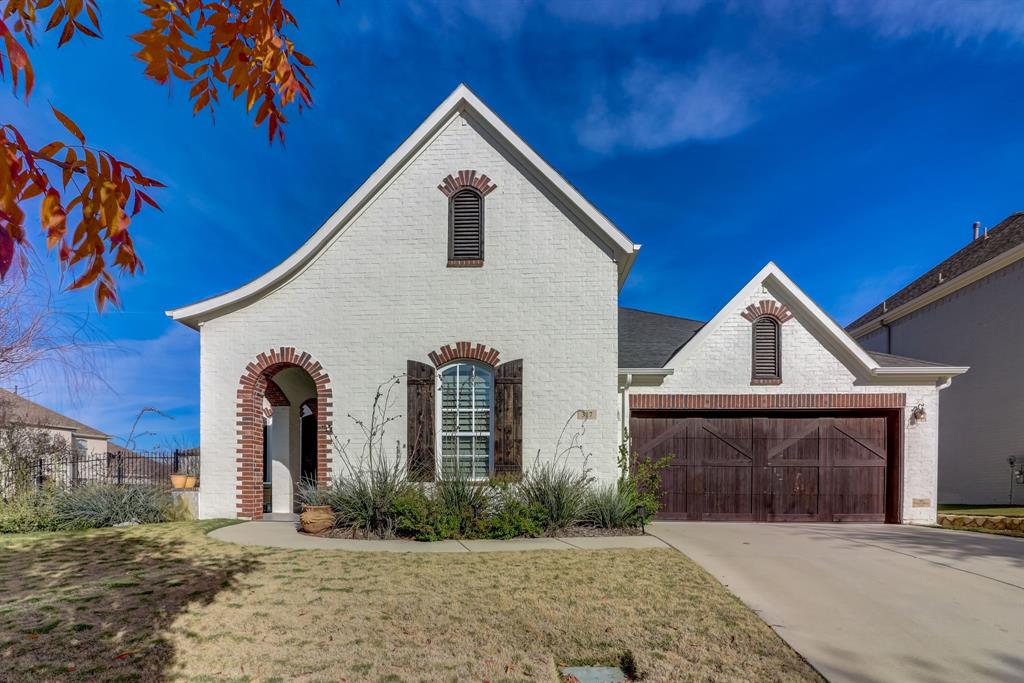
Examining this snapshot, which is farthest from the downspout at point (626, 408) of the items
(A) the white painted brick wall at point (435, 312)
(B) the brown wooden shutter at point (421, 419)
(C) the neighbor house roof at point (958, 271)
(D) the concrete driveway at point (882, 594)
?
(C) the neighbor house roof at point (958, 271)

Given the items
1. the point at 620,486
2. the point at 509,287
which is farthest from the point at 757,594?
the point at 509,287

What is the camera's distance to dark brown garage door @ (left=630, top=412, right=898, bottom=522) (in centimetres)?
1055

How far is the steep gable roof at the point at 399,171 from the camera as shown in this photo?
31.5 feet

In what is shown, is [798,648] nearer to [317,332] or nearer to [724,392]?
[724,392]

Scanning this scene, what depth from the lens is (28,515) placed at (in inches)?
350

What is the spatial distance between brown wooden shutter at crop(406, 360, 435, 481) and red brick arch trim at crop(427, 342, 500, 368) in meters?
0.24

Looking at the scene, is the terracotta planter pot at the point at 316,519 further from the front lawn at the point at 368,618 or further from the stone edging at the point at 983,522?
the stone edging at the point at 983,522

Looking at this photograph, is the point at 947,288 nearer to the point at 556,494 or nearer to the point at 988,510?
the point at 988,510

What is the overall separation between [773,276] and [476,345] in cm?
635

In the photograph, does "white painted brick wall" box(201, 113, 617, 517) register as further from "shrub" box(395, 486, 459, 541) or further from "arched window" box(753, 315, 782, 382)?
"arched window" box(753, 315, 782, 382)

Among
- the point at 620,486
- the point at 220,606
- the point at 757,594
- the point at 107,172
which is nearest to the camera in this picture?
the point at 107,172

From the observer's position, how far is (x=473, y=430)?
9578 millimetres

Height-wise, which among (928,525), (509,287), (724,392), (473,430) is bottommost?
(928,525)

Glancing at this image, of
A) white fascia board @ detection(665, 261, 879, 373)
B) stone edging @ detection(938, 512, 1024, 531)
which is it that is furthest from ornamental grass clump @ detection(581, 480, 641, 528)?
stone edging @ detection(938, 512, 1024, 531)
